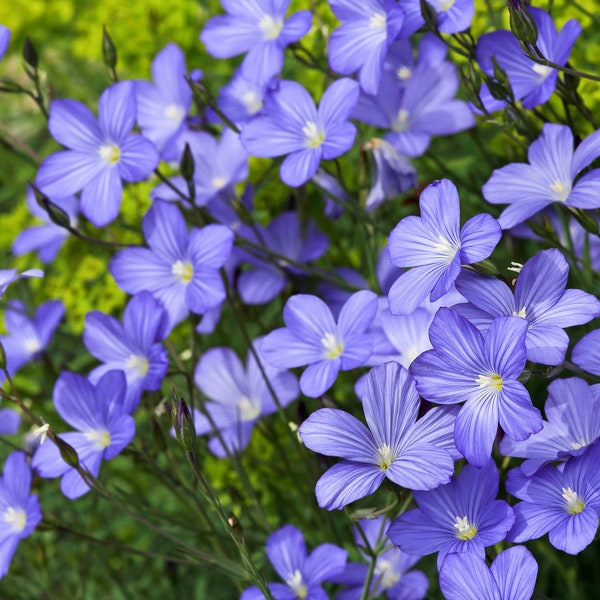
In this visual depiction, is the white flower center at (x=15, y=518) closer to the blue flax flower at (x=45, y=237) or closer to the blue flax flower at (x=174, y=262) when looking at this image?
the blue flax flower at (x=174, y=262)

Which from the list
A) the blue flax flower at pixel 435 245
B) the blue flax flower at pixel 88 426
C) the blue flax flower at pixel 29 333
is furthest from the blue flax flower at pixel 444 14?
the blue flax flower at pixel 29 333

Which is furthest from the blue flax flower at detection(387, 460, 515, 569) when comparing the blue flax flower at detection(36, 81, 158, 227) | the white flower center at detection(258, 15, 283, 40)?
the white flower center at detection(258, 15, 283, 40)

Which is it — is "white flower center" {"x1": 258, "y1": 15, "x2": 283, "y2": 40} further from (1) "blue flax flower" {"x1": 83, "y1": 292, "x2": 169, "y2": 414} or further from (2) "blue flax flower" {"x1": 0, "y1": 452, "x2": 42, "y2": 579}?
Answer: (2) "blue flax flower" {"x1": 0, "y1": 452, "x2": 42, "y2": 579}

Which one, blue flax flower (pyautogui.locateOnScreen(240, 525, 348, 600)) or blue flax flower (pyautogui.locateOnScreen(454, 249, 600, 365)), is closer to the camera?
blue flax flower (pyautogui.locateOnScreen(454, 249, 600, 365))

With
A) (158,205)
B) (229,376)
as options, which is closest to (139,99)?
(158,205)

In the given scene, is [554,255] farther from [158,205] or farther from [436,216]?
[158,205]

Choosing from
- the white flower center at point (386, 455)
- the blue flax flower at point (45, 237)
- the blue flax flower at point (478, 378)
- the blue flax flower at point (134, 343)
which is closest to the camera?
the blue flax flower at point (478, 378)
